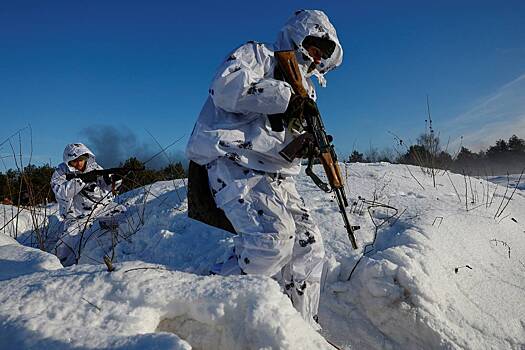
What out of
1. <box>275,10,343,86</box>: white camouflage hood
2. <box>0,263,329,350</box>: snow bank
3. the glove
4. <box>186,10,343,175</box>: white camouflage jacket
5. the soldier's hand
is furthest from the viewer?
Result: the soldier's hand

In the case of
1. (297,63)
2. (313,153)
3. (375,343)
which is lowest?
(375,343)

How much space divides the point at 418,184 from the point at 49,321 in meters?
4.23

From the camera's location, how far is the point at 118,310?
1262mm

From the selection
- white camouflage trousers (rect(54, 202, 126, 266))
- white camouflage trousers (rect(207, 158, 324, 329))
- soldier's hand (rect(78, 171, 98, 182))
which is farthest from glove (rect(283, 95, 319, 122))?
soldier's hand (rect(78, 171, 98, 182))

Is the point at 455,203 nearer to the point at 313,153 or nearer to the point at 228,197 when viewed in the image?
the point at 313,153

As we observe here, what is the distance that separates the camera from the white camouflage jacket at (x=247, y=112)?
232cm

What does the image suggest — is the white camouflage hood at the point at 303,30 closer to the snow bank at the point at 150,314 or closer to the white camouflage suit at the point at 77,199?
the snow bank at the point at 150,314

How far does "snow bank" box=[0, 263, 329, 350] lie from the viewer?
114 centimetres

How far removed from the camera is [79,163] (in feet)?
18.9

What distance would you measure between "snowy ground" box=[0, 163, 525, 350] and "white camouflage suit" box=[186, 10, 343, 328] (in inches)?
18.2

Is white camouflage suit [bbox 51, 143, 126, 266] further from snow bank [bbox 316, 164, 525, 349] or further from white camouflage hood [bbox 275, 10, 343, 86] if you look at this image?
white camouflage hood [bbox 275, 10, 343, 86]

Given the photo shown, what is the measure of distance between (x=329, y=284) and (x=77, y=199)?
4.07m

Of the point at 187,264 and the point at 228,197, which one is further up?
the point at 228,197

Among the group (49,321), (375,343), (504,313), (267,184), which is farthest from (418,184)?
(49,321)
